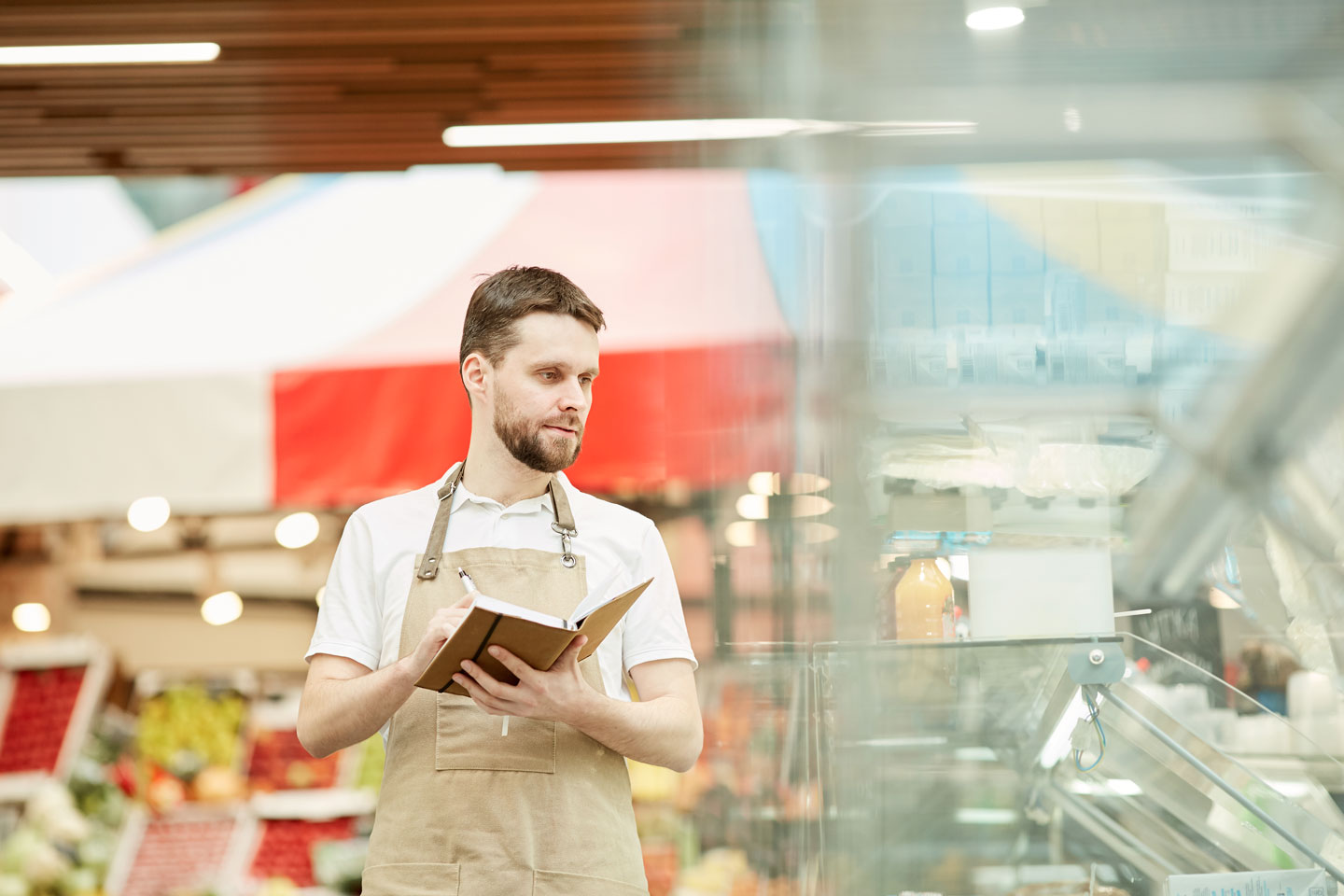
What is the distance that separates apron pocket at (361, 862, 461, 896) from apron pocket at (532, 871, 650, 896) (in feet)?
0.33

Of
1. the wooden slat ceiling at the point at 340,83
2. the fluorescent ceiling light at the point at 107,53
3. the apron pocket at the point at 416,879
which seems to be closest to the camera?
the apron pocket at the point at 416,879

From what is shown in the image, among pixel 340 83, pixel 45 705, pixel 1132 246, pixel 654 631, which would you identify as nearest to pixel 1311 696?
pixel 1132 246

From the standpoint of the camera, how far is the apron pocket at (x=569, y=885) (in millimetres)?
1414

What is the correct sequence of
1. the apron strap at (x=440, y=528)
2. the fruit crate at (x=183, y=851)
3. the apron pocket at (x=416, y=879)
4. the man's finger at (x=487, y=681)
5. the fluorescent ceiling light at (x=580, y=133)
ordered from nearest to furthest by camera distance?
the man's finger at (x=487, y=681) → the apron pocket at (x=416, y=879) → the apron strap at (x=440, y=528) → the fluorescent ceiling light at (x=580, y=133) → the fruit crate at (x=183, y=851)

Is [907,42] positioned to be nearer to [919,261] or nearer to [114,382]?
[919,261]

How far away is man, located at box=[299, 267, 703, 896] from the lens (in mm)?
1412

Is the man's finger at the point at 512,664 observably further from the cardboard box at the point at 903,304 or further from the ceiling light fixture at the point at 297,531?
the ceiling light fixture at the point at 297,531

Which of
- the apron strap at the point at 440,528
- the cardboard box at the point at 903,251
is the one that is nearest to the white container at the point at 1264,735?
the cardboard box at the point at 903,251

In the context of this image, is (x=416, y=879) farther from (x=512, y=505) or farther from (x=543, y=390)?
(x=543, y=390)

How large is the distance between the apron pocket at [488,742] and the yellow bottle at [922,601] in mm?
487

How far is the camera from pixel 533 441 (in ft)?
4.94

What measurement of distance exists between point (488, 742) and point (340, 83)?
2035 millimetres

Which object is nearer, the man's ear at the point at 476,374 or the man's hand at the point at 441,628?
the man's hand at the point at 441,628

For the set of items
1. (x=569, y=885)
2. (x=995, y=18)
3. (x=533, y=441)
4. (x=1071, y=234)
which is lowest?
(x=569, y=885)
